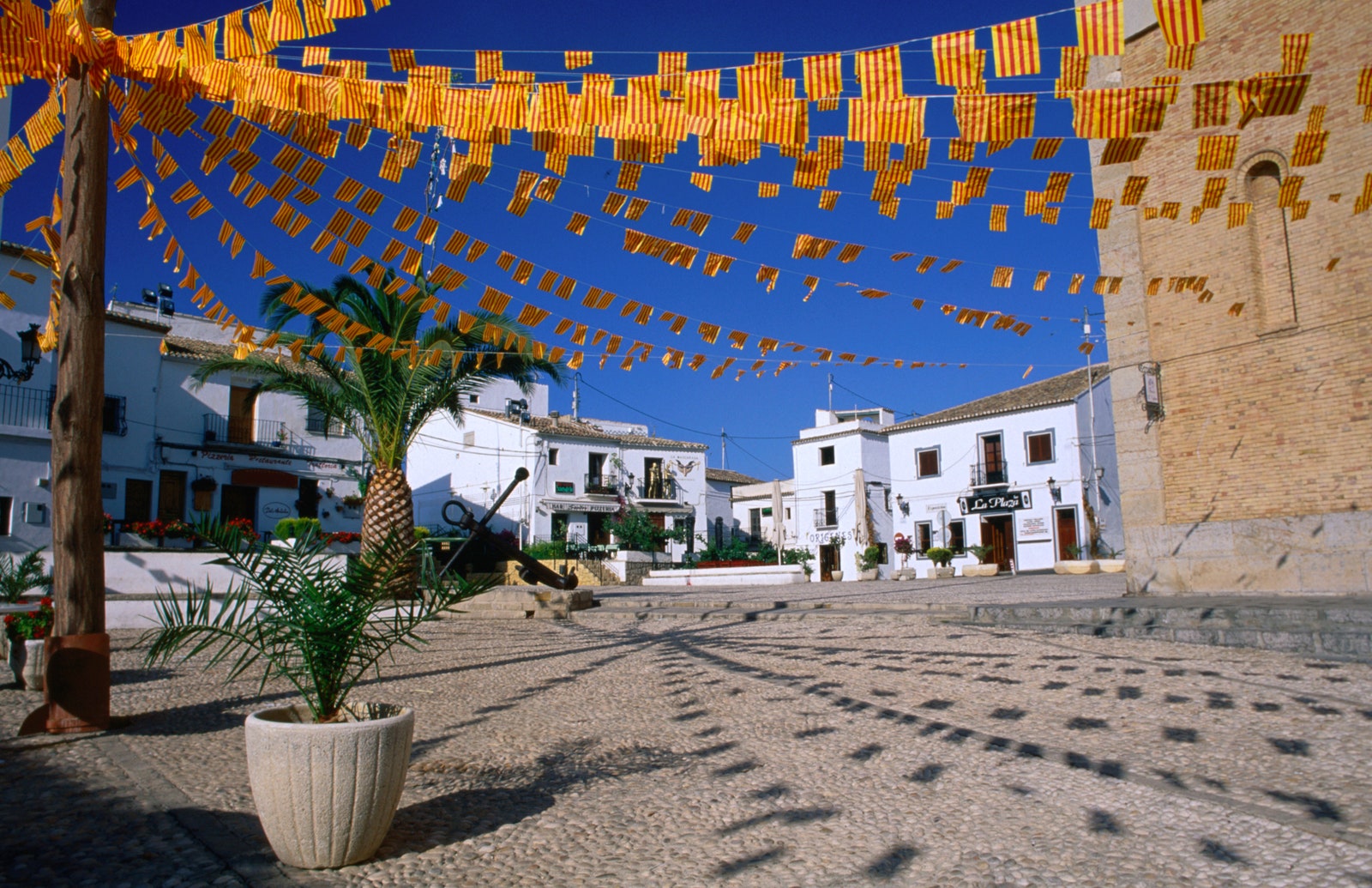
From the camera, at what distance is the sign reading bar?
3262 centimetres

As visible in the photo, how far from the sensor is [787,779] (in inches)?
163

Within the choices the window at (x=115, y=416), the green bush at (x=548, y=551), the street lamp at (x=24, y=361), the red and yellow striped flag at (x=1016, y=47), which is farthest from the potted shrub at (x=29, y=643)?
the green bush at (x=548, y=551)

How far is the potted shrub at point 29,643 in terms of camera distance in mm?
6469

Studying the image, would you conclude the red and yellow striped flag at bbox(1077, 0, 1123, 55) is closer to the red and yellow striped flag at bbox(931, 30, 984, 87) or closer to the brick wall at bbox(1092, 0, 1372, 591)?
the red and yellow striped flag at bbox(931, 30, 984, 87)

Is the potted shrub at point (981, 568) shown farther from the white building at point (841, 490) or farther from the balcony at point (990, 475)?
the white building at point (841, 490)

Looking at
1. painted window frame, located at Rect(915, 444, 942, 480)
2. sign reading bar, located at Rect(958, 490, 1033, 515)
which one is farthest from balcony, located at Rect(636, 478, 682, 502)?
sign reading bar, located at Rect(958, 490, 1033, 515)

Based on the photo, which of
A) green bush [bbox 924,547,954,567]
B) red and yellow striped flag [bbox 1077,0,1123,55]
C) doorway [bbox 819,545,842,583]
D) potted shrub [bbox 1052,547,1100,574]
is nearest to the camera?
red and yellow striped flag [bbox 1077,0,1123,55]

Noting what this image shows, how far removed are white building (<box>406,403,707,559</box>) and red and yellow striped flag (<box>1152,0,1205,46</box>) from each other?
3227 centimetres

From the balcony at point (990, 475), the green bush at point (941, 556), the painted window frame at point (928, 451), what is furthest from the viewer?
the painted window frame at point (928, 451)

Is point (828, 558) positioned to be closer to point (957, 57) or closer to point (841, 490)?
point (841, 490)

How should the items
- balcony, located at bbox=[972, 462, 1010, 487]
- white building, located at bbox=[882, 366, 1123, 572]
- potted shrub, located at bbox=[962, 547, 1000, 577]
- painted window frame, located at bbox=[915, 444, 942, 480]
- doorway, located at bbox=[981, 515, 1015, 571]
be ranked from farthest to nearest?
1. painted window frame, located at bbox=[915, 444, 942, 480]
2. balcony, located at bbox=[972, 462, 1010, 487]
3. doorway, located at bbox=[981, 515, 1015, 571]
4. white building, located at bbox=[882, 366, 1123, 572]
5. potted shrub, located at bbox=[962, 547, 1000, 577]

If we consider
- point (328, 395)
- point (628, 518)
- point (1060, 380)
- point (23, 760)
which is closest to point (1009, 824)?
point (23, 760)

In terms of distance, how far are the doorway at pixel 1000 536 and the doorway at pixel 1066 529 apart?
1918 millimetres

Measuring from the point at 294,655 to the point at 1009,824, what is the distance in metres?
3.12
